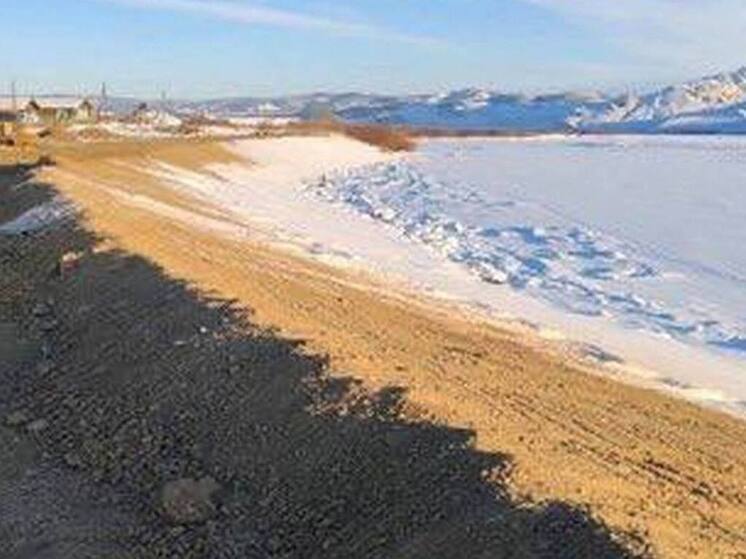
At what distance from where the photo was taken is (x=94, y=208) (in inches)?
1047

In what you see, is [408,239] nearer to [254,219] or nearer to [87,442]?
[254,219]

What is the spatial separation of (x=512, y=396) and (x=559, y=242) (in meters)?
26.3

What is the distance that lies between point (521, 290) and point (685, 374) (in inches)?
364

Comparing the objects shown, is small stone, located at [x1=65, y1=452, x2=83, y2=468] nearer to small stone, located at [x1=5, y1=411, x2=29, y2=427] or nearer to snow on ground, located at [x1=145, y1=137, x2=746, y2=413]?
small stone, located at [x1=5, y1=411, x2=29, y2=427]

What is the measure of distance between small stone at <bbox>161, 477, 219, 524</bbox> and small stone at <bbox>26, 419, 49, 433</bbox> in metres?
2.93

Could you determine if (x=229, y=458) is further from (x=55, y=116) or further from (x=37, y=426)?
(x=55, y=116)

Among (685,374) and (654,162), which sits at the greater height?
(685,374)

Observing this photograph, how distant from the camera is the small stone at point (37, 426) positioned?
14225 mm

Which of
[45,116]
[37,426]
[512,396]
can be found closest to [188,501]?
[37,426]

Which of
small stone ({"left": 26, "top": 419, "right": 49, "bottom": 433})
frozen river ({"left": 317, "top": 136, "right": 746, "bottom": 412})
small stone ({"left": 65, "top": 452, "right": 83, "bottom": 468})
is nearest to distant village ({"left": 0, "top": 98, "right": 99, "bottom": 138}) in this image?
frozen river ({"left": 317, "top": 136, "right": 746, "bottom": 412})

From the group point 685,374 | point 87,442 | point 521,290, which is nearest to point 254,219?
point 521,290

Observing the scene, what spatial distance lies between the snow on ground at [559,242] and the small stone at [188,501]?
9.27 meters

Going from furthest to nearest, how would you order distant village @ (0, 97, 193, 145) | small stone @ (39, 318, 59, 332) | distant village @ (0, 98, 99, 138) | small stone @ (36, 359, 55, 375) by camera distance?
distant village @ (0, 98, 99, 138) → distant village @ (0, 97, 193, 145) → small stone @ (39, 318, 59, 332) → small stone @ (36, 359, 55, 375)

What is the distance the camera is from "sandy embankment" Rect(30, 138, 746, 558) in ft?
34.4
